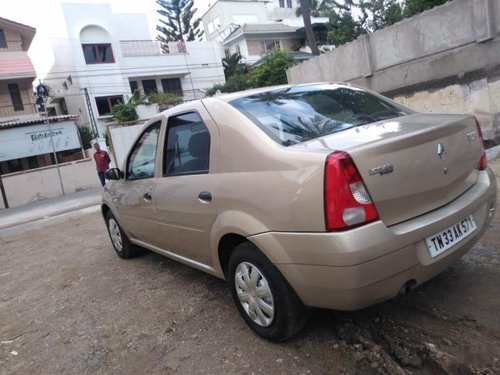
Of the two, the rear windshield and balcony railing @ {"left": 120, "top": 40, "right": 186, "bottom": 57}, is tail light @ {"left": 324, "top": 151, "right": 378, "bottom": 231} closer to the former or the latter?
the rear windshield

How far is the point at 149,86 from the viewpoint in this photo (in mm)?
34188

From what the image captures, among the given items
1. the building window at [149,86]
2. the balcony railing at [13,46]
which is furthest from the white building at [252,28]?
the balcony railing at [13,46]

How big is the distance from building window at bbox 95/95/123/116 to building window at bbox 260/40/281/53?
15.9 metres

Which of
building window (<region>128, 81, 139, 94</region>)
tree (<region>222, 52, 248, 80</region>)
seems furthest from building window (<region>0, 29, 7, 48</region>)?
tree (<region>222, 52, 248, 80</region>)

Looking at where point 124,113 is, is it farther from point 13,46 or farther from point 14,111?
point 13,46

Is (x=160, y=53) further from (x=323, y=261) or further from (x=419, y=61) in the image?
(x=323, y=261)

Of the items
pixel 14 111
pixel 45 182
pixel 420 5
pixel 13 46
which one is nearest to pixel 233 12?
pixel 13 46

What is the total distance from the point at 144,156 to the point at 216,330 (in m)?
1.88

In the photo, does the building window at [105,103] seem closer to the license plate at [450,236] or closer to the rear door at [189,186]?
the rear door at [189,186]

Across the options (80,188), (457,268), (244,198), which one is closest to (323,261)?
(244,198)

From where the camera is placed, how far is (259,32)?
3984cm

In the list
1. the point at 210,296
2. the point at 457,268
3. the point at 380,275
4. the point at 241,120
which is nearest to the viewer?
the point at 380,275

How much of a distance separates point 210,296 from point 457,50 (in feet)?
20.7

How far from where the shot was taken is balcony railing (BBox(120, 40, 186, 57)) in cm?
3186
